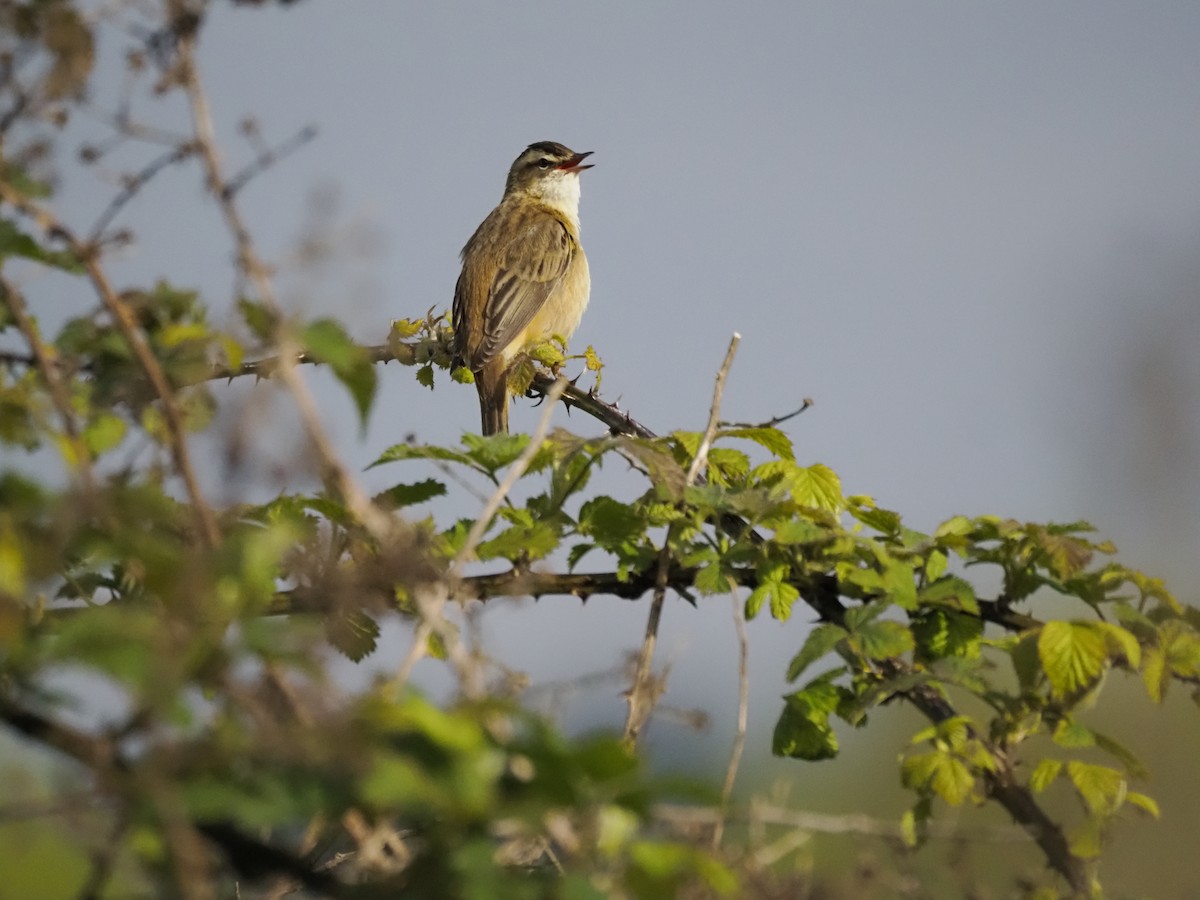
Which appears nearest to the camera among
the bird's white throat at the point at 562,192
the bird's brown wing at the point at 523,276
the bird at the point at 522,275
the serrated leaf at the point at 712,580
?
the serrated leaf at the point at 712,580

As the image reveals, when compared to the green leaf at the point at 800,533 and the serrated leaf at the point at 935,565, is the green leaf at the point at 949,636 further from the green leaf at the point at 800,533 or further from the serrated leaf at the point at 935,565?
the green leaf at the point at 800,533

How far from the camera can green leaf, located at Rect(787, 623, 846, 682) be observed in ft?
7.36

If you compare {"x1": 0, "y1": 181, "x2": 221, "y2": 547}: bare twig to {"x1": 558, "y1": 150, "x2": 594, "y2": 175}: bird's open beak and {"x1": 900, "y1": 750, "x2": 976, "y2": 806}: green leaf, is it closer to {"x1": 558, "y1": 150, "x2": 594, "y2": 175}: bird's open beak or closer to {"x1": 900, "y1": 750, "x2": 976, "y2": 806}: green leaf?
{"x1": 900, "y1": 750, "x2": 976, "y2": 806}: green leaf

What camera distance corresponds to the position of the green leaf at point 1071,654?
2186 millimetres

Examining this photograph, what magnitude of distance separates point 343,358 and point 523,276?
7.04 metres

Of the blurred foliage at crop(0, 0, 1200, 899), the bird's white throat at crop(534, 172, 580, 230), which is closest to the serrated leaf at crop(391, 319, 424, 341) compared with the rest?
the blurred foliage at crop(0, 0, 1200, 899)

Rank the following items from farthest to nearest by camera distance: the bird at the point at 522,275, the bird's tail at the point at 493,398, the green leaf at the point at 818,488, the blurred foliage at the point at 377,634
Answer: the bird at the point at 522,275 → the bird's tail at the point at 493,398 → the green leaf at the point at 818,488 → the blurred foliage at the point at 377,634

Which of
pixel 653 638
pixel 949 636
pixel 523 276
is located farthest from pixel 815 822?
pixel 523 276

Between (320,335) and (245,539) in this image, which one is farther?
(320,335)

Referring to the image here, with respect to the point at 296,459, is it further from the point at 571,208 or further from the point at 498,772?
the point at 571,208

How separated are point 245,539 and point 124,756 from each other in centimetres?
24

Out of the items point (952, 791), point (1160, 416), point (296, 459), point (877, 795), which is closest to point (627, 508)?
point (952, 791)

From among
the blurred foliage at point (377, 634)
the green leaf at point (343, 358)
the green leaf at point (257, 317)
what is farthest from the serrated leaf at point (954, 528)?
the green leaf at point (257, 317)

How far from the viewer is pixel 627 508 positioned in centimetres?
244
